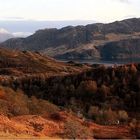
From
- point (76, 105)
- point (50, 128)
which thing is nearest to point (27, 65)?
point (76, 105)

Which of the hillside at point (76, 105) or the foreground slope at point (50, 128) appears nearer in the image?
the foreground slope at point (50, 128)

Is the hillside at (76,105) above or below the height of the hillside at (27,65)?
above

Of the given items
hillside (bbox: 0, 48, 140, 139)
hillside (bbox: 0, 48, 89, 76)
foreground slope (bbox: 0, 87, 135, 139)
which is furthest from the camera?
hillside (bbox: 0, 48, 89, 76)

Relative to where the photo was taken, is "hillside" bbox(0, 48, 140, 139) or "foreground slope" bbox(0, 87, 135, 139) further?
"hillside" bbox(0, 48, 140, 139)

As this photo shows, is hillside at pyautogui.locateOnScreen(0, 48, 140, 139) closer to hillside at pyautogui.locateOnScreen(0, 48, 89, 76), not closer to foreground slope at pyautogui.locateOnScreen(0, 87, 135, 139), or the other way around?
foreground slope at pyautogui.locateOnScreen(0, 87, 135, 139)

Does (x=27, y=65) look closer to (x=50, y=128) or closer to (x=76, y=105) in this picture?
(x=76, y=105)

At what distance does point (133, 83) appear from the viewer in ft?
201

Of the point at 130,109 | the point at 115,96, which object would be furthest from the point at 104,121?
the point at 115,96

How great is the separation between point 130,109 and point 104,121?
45.2 ft

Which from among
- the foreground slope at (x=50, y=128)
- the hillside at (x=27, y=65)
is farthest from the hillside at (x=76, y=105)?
the hillside at (x=27, y=65)

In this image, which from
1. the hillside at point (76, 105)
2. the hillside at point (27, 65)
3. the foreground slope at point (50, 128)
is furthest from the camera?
the hillside at point (27, 65)

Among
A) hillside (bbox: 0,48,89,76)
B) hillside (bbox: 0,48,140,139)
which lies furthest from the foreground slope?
hillside (bbox: 0,48,89,76)

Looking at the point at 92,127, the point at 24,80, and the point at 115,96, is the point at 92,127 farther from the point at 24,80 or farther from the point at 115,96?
the point at 24,80

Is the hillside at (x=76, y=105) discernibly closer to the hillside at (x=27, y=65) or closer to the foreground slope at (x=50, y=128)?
the foreground slope at (x=50, y=128)
